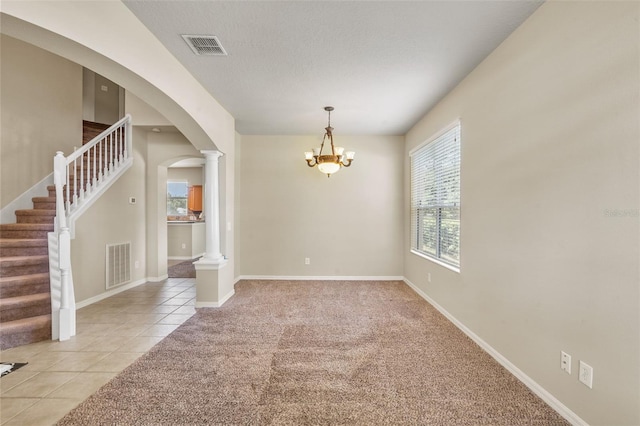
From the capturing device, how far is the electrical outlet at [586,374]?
166 centimetres

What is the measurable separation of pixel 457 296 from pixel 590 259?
1.79 metres

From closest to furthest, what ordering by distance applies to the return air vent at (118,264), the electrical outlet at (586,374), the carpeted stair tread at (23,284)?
the electrical outlet at (586,374) < the carpeted stair tread at (23,284) < the return air vent at (118,264)

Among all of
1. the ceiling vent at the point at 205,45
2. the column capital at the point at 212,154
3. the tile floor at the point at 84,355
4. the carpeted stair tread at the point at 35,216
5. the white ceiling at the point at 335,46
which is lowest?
the tile floor at the point at 84,355

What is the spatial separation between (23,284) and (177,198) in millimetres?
6838

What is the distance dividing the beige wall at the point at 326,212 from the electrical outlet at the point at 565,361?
369cm

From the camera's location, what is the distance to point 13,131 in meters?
3.87

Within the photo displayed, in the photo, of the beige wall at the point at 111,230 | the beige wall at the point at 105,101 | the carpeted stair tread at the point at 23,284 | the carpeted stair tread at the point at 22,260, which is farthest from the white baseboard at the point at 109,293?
the beige wall at the point at 105,101

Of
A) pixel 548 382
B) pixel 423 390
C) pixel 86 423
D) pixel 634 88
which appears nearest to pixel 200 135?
pixel 86 423

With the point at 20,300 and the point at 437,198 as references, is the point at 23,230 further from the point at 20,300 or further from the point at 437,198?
the point at 437,198

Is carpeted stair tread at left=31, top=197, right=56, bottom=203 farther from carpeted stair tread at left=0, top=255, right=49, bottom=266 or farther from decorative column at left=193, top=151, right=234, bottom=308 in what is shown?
decorative column at left=193, top=151, right=234, bottom=308

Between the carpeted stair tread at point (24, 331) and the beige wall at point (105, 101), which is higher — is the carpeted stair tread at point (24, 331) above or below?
below

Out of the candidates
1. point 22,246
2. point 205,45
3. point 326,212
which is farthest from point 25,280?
point 326,212

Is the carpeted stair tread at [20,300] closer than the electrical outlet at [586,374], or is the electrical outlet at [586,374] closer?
the electrical outlet at [586,374]

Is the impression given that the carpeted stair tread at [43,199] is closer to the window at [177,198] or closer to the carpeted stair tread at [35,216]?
the carpeted stair tread at [35,216]
